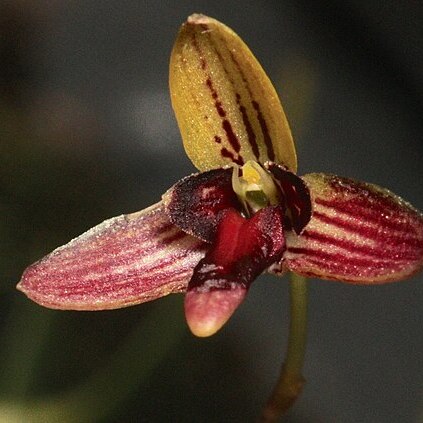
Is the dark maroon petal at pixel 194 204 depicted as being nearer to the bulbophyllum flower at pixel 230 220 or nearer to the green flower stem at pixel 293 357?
the bulbophyllum flower at pixel 230 220

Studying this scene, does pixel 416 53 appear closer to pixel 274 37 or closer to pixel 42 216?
pixel 274 37

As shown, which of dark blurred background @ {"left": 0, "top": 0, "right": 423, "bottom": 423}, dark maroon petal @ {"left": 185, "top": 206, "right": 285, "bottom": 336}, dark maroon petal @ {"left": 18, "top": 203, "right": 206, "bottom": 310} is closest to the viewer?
dark maroon petal @ {"left": 185, "top": 206, "right": 285, "bottom": 336}

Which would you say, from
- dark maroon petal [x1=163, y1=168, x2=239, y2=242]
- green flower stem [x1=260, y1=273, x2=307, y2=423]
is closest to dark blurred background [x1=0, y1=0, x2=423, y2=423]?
green flower stem [x1=260, y1=273, x2=307, y2=423]

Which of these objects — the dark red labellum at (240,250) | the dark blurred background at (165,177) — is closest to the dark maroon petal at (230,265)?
the dark red labellum at (240,250)

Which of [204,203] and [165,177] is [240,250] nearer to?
[204,203]

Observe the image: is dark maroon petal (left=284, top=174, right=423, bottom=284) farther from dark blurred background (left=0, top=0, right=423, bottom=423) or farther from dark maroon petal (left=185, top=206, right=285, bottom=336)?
dark blurred background (left=0, top=0, right=423, bottom=423)

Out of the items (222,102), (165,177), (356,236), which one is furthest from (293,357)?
(165,177)

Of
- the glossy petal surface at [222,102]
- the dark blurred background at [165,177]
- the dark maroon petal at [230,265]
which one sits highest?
the glossy petal surface at [222,102]
